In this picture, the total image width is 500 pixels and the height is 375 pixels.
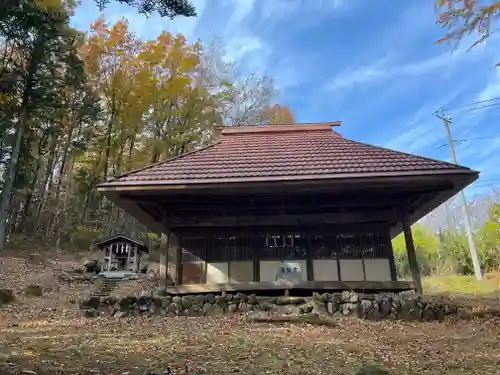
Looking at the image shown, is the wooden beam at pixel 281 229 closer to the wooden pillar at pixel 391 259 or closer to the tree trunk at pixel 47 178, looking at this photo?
the wooden pillar at pixel 391 259

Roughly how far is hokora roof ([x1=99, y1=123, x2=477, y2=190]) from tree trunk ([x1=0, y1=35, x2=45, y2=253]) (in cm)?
Result: 1061

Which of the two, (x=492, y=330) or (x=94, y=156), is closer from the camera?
(x=492, y=330)

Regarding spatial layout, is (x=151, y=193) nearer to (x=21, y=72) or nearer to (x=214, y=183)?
(x=214, y=183)

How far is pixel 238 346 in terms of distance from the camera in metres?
5.74

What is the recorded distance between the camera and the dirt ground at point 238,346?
4.67 metres

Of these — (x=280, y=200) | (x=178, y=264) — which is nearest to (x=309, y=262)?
(x=280, y=200)

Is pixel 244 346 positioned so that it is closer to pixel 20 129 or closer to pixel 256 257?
pixel 256 257

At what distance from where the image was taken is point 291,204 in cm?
959

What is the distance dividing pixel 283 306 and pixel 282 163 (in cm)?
332

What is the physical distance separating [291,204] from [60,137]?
18.9 m

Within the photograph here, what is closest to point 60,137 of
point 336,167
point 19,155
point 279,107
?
point 19,155

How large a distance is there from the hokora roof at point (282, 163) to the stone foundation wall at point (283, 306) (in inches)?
105

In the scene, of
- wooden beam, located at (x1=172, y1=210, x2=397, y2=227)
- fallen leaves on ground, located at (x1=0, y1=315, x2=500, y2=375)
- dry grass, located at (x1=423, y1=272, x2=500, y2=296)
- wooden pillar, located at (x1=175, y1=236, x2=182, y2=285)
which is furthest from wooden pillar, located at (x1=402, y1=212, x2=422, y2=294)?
dry grass, located at (x1=423, y1=272, x2=500, y2=296)

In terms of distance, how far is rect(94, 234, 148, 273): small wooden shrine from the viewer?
57.1 ft
